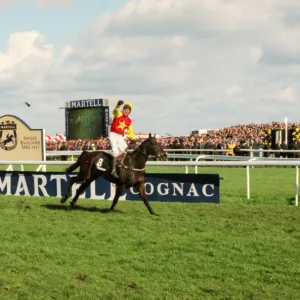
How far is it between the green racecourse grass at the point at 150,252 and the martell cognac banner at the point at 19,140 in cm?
663

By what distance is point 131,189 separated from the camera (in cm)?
1200

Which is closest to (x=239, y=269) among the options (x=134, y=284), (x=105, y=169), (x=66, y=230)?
(x=134, y=284)

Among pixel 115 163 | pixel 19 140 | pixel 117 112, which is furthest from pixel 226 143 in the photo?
pixel 115 163

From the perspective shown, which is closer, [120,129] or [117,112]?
[117,112]

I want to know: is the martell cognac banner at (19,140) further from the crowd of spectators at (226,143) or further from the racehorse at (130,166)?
the crowd of spectators at (226,143)

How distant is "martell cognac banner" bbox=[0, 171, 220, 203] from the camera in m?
11.3

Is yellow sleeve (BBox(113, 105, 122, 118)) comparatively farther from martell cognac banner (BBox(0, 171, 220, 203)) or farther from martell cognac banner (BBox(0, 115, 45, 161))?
martell cognac banner (BBox(0, 115, 45, 161))

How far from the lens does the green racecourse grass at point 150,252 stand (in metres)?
5.21

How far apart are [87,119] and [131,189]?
19210 mm

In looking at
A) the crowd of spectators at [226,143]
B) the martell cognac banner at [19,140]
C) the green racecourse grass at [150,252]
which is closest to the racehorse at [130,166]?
the green racecourse grass at [150,252]

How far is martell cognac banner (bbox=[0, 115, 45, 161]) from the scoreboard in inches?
A: 481

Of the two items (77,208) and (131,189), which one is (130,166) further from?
(131,189)

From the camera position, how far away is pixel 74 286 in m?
5.28

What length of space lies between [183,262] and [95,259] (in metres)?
0.97
